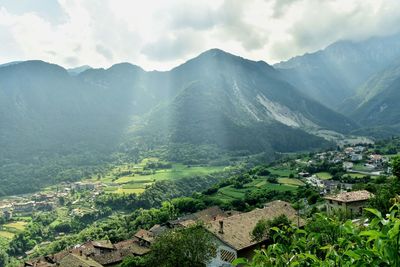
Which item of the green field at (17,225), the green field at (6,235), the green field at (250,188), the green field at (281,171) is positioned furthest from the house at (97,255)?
the green field at (17,225)

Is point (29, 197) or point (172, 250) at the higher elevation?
point (172, 250)

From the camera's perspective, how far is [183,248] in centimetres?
3091

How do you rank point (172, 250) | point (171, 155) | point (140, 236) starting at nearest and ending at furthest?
1. point (172, 250)
2. point (140, 236)
3. point (171, 155)

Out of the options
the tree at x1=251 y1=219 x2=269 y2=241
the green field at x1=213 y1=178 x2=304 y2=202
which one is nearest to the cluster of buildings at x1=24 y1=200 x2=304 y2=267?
the tree at x1=251 y1=219 x2=269 y2=241

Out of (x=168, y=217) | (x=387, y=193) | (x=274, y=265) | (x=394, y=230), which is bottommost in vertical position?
(x=168, y=217)

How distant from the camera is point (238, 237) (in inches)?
1430

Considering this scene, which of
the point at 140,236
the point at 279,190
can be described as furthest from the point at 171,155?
the point at 140,236

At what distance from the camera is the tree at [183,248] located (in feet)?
101

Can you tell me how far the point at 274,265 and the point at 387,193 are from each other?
1120 inches

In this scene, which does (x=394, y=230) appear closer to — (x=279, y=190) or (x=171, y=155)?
(x=279, y=190)

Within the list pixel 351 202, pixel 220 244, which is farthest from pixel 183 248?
pixel 351 202

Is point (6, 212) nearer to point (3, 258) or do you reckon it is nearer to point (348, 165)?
point (3, 258)

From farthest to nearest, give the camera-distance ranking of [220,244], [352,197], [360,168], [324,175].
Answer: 1. [360,168]
2. [324,175]
3. [352,197]
4. [220,244]

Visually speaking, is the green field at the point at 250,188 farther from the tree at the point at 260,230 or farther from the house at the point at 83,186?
the house at the point at 83,186
